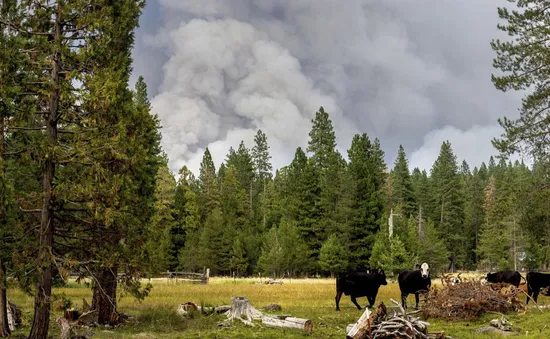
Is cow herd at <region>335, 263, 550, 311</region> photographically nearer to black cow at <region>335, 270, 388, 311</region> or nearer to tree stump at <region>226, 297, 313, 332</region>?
black cow at <region>335, 270, 388, 311</region>

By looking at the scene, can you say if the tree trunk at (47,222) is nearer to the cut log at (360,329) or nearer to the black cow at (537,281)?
the cut log at (360,329)

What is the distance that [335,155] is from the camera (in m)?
62.8

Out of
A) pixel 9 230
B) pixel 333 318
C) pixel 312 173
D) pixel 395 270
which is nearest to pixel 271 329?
pixel 333 318

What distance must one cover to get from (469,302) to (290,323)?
22.0 ft

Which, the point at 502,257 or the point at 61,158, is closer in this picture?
the point at 61,158

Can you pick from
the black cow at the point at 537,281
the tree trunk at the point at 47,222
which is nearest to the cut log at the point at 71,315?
the tree trunk at the point at 47,222

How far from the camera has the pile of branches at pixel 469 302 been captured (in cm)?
1697

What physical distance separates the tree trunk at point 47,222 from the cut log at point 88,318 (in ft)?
13.1

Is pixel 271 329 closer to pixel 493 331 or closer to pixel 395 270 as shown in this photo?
pixel 493 331

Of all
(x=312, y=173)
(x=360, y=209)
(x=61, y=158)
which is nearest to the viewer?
(x=61, y=158)

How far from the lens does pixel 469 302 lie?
17.0 meters

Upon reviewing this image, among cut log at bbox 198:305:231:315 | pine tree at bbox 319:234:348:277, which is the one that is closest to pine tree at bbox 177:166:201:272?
pine tree at bbox 319:234:348:277

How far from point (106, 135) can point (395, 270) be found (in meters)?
39.8

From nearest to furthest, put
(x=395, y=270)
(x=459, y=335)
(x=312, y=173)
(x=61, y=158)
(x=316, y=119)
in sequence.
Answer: (x=61, y=158)
(x=459, y=335)
(x=395, y=270)
(x=312, y=173)
(x=316, y=119)
